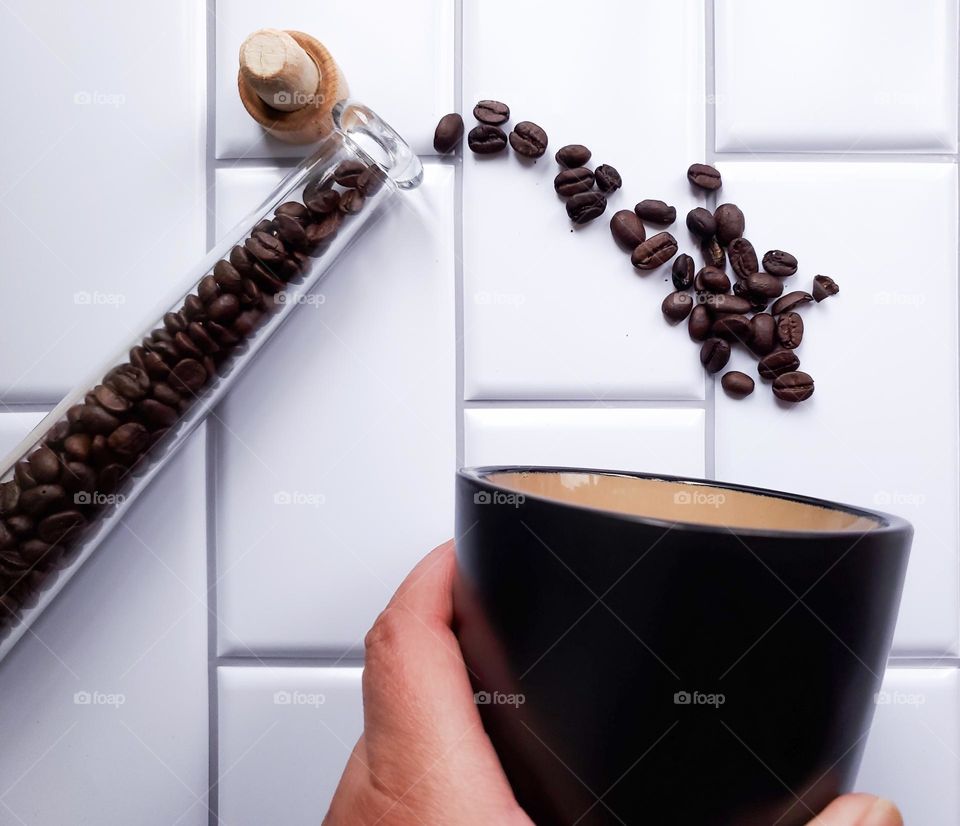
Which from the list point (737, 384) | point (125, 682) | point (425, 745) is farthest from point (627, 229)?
point (125, 682)

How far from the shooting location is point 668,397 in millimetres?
485

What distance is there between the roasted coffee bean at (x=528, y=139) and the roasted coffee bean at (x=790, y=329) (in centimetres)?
19

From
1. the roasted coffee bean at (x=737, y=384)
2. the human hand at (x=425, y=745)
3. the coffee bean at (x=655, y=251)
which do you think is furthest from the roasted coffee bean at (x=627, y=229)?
the human hand at (x=425, y=745)

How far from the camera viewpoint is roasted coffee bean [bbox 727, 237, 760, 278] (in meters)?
0.48

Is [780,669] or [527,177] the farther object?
Answer: [527,177]

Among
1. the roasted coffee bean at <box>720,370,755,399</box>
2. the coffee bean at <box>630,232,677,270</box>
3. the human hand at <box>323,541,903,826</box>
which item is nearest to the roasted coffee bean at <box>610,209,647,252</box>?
the coffee bean at <box>630,232,677,270</box>

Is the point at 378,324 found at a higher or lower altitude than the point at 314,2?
lower

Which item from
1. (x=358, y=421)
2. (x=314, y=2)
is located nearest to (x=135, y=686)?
(x=358, y=421)

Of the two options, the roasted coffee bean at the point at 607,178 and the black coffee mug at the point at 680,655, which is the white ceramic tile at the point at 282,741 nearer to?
the black coffee mug at the point at 680,655

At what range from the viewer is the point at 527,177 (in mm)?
489

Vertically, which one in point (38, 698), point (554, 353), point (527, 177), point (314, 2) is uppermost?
point (314, 2)

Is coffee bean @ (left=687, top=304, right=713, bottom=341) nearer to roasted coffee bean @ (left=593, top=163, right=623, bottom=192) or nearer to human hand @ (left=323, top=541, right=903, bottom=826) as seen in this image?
roasted coffee bean @ (left=593, top=163, right=623, bottom=192)

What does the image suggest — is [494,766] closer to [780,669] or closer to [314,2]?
[780,669]

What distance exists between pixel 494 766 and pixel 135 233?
0.41 meters
